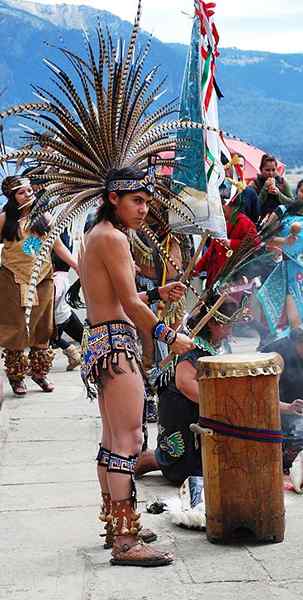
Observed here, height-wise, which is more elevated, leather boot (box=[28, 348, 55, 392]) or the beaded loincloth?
the beaded loincloth

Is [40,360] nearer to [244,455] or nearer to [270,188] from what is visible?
[270,188]

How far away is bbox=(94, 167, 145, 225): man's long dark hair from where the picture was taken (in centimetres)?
504

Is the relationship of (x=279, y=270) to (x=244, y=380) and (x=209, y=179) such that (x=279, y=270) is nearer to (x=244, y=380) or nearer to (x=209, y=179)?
Answer: (x=209, y=179)

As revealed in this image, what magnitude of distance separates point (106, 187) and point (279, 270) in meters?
4.10

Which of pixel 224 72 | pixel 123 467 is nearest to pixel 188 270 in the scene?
pixel 123 467

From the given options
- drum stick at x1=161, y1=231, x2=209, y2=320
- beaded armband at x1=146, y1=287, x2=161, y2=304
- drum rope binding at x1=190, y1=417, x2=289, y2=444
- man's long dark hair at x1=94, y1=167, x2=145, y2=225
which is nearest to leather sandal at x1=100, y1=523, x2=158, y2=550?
drum rope binding at x1=190, y1=417, x2=289, y2=444

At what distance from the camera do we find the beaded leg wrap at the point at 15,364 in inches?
365

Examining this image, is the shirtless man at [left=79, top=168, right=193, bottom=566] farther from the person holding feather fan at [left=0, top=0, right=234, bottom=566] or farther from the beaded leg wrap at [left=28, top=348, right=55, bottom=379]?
the beaded leg wrap at [left=28, top=348, right=55, bottom=379]

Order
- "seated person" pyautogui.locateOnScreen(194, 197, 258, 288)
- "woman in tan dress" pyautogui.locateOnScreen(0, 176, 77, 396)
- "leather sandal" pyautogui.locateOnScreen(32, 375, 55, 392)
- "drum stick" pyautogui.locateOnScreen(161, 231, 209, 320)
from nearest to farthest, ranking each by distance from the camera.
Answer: "drum stick" pyautogui.locateOnScreen(161, 231, 209, 320)
"seated person" pyautogui.locateOnScreen(194, 197, 258, 288)
"woman in tan dress" pyautogui.locateOnScreen(0, 176, 77, 396)
"leather sandal" pyautogui.locateOnScreen(32, 375, 55, 392)

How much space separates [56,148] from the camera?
5156mm

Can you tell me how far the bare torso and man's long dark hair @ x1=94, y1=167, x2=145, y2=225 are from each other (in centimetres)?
7

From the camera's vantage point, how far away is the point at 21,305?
30.6 feet

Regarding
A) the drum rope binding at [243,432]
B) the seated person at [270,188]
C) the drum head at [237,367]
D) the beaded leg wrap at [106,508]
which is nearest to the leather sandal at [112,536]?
the beaded leg wrap at [106,508]

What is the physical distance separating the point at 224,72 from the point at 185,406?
31.2 metres
